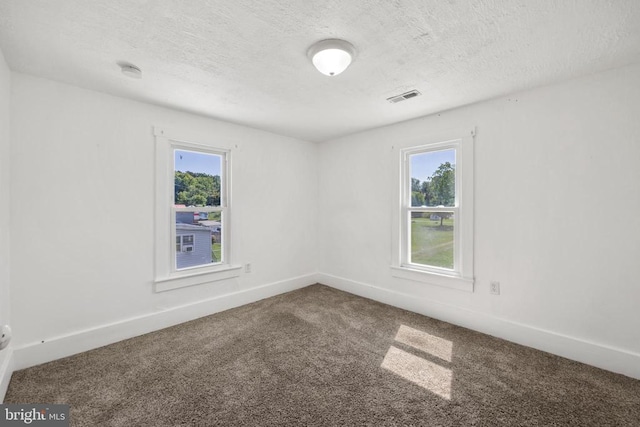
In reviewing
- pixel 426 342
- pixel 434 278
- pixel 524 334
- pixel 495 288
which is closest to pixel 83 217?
pixel 426 342

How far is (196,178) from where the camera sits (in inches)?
128

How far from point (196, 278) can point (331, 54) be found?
8.97ft

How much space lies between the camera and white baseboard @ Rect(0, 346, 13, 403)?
1801 millimetres

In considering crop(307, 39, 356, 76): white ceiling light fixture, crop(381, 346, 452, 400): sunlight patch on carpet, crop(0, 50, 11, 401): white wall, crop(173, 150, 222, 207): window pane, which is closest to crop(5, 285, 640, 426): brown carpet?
crop(381, 346, 452, 400): sunlight patch on carpet

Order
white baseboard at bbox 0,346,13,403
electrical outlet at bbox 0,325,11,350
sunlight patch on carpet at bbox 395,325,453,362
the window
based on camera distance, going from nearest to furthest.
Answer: electrical outlet at bbox 0,325,11,350, white baseboard at bbox 0,346,13,403, sunlight patch on carpet at bbox 395,325,453,362, the window

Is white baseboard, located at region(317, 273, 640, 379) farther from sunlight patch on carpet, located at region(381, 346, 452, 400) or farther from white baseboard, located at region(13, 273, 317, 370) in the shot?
white baseboard, located at region(13, 273, 317, 370)

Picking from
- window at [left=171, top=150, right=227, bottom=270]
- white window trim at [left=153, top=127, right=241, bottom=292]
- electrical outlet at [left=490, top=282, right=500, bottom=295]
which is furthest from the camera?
window at [left=171, top=150, right=227, bottom=270]

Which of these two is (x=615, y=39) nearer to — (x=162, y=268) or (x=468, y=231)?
(x=468, y=231)

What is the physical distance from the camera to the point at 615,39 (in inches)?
68.3

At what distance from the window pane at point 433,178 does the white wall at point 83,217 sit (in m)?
2.49

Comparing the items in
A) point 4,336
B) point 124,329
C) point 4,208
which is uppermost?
point 4,208

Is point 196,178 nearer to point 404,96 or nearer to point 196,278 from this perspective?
point 196,278

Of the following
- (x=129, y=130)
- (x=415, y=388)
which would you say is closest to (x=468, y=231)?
(x=415, y=388)

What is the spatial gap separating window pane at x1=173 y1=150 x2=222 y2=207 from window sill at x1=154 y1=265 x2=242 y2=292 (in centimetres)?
82
